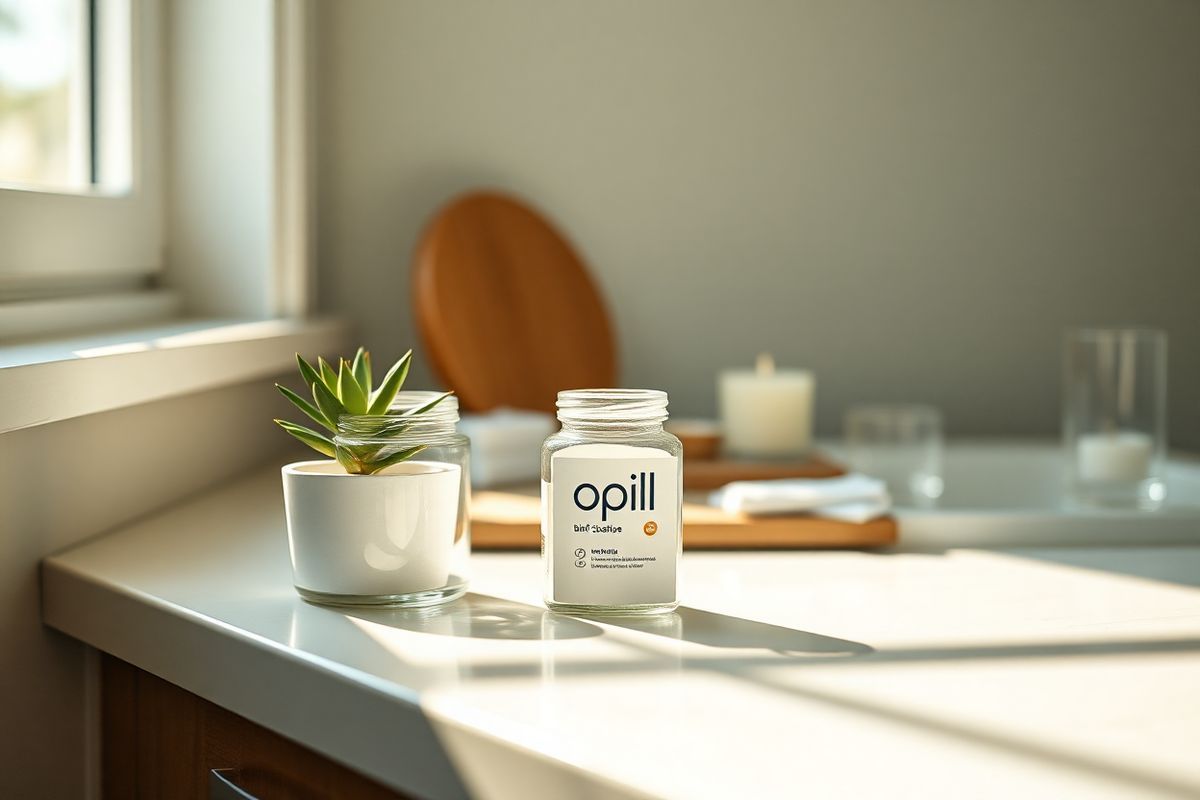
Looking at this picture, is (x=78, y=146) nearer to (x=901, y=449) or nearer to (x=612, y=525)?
(x=612, y=525)

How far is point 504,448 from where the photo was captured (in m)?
1.15

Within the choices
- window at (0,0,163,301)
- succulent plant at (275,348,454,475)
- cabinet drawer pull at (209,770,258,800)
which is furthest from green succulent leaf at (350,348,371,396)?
window at (0,0,163,301)

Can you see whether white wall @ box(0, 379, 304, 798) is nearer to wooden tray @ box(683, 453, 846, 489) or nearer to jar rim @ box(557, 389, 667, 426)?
jar rim @ box(557, 389, 667, 426)

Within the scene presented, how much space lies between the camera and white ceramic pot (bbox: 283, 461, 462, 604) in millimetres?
706

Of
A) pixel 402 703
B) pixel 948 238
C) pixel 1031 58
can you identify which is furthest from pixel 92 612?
pixel 1031 58

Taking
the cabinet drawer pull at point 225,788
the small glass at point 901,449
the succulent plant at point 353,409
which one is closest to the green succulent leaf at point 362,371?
the succulent plant at point 353,409

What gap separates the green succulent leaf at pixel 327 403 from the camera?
0.74m

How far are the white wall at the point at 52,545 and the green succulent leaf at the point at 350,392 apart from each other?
22 centimetres

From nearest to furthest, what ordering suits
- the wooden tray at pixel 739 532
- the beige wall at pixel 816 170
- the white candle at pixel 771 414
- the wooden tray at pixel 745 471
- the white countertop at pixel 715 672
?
the white countertop at pixel 715 672
the wooden tray at pixel 739 532
the wooden tray at pixel 745 471
the white candle at pixel 771 414
the beige wall at pixel 816 170

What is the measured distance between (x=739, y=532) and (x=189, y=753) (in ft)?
1.46

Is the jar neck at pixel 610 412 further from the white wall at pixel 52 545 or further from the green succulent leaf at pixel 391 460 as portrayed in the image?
the white wall at pixel 52 545

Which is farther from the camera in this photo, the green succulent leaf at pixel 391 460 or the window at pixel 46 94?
the window at pixel 46 94

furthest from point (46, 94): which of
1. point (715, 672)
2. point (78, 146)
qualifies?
point (715, 672)

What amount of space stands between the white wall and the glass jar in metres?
0.21
